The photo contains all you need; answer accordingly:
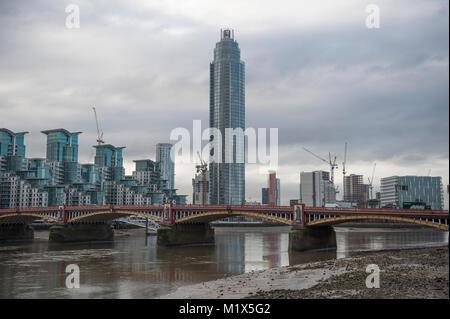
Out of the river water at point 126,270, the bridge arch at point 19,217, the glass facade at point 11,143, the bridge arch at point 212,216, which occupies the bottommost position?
the river water at point 126,270

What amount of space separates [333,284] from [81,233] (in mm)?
76392

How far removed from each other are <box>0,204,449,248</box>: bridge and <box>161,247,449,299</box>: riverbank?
1535 centimetres

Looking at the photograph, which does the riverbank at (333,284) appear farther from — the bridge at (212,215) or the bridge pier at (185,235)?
the bridge pier at (185,235)

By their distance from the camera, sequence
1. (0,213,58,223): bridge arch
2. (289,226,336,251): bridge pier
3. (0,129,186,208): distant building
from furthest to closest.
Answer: (0,129,186,208): distant building → (0,213,58,223): bridge arch → (289,226,336,251): bridge pier

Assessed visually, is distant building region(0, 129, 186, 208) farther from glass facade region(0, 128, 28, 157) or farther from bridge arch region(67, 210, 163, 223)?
bridge arch region(67, 210, 163, 223)

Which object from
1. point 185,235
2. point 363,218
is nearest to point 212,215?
point 185,235

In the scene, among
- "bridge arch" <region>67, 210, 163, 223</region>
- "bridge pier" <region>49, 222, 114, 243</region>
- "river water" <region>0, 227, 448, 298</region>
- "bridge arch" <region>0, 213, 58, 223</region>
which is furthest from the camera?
"bridge arch" <region>0, 213, 58, 223</region>

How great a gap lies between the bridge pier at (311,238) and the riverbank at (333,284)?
2187 centimetres

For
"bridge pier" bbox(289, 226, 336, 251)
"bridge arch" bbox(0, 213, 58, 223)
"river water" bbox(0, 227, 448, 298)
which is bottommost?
"river water" bbox(0, 227, 448, 298)

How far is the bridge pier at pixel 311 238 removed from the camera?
66.7m

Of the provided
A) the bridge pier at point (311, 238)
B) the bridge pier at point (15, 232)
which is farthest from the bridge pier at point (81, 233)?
the bridge pier at point (311, 238)

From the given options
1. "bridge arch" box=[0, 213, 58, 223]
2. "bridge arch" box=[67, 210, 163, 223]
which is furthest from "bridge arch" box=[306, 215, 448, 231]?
"bridge arch" box=[0, 213, 58, 223]

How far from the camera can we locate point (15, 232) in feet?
338

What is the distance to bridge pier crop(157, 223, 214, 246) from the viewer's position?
264ft
